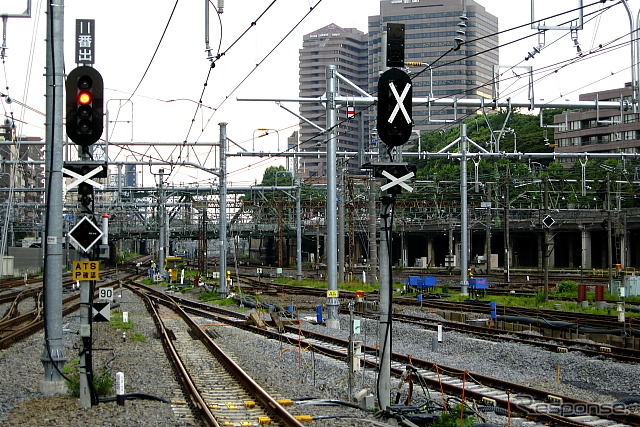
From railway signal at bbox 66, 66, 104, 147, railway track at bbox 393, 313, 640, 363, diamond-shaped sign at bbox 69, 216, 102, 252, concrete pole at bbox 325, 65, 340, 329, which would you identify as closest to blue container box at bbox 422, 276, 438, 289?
railway track at bbox 393, 313, 640, 363

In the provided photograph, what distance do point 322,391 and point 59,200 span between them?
18.7 ft

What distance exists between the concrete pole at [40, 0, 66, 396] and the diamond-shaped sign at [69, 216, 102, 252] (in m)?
1.25

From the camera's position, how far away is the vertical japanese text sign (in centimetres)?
1224

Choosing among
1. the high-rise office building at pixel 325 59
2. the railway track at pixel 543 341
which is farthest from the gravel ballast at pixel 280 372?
the high-rise office building at pixel 325 59

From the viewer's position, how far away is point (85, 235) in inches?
459

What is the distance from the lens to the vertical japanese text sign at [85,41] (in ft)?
40.2

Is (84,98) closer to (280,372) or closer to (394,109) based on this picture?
(394,109)

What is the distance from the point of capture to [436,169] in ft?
277

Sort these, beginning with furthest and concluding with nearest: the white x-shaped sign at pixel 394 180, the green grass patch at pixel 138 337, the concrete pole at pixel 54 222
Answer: the green grass patch at pixel 138 337 < the concrete pole at pixel 54 222 < the white x-shaped sign at pixel 394 180

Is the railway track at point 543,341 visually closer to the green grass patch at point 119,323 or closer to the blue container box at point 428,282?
the green grass patch at point 119,323

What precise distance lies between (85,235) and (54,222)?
1416 mm

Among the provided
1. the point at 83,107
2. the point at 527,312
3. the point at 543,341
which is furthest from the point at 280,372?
the point at 527,312

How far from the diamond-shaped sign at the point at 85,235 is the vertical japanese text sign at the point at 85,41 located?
269 cm

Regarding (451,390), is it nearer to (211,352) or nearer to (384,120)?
(384,120)
